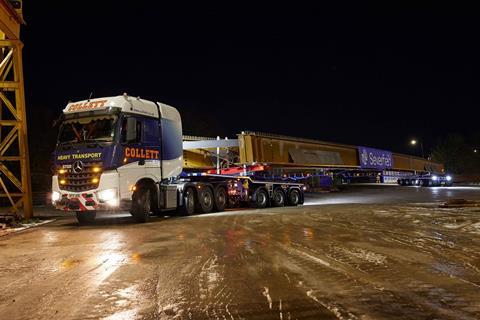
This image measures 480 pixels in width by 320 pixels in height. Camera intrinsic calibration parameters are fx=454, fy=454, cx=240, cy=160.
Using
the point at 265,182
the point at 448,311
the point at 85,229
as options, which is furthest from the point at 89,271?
the point at 265,182

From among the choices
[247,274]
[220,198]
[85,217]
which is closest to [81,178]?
[85,217]

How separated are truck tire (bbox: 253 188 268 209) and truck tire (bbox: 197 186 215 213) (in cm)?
320

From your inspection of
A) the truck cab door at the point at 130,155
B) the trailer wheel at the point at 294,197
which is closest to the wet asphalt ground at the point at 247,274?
the truck cab door at the point at 130,155

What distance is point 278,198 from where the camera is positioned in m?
22.5

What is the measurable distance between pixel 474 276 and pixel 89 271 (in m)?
5.26

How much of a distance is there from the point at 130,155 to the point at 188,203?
396cm

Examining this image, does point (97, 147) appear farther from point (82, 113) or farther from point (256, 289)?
point (256, 289)

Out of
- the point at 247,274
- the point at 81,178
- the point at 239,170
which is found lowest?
the point at 247,274

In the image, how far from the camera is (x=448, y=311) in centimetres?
441

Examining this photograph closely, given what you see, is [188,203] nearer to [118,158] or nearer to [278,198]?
[118,158]

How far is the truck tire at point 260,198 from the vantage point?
20750 mm

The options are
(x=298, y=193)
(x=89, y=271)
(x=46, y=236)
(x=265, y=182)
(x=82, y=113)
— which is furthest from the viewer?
(x=298, y=193)

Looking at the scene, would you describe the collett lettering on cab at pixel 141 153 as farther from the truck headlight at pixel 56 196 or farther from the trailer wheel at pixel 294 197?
the trailer wheel at pixel 294 197

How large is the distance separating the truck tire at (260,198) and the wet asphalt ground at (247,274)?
9738 mm
